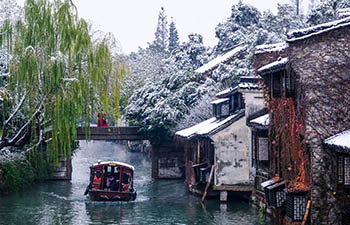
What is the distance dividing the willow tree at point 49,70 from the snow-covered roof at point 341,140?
7.34 meters

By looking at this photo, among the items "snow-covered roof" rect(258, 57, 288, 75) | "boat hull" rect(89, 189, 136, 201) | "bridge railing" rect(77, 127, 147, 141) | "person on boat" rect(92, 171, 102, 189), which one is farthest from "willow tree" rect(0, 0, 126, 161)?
"bridge railing" rect(77, 127, 147, 141)

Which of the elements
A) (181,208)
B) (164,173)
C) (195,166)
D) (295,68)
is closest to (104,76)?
(295,68)

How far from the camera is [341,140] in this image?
15.5 meters

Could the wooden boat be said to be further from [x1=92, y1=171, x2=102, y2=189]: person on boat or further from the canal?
the canal

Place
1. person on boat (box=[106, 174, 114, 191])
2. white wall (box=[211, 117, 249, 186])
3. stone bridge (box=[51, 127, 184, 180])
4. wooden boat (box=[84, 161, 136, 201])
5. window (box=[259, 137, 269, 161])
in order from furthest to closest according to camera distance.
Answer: stone bridge (box=[51, 127, 184, 180])
person on boat (box=[106, 174, 114, 191])
wooden boat (box=[84, 161, 136, 201])
white wall (box=[211, 117, 249, 186])
window (box=[259, 137, 269, 161])

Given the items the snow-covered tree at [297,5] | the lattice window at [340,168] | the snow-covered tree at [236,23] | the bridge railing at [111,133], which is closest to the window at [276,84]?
the lattice window at [340,168]

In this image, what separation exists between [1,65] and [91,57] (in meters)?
3.84

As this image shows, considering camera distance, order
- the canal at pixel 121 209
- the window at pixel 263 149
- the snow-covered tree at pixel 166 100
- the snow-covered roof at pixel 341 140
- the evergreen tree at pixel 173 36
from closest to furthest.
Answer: the snow-covered roof at pixel 341 140 < the window at pixel 263 149 < the canal at pixel 121 209 < the snow-covered tree at pixel 166 100 < the evergreen tree at pixel 173 36

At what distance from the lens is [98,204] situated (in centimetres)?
2845

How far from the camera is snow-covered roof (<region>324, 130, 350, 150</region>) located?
583 inches

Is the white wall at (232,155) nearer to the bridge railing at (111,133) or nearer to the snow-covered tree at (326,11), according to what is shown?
the bridge railing at (111,133)

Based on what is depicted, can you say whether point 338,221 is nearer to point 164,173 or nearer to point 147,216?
point 147,216

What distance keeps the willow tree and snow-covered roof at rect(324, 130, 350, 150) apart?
7.34 metres

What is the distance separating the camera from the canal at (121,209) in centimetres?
2380
